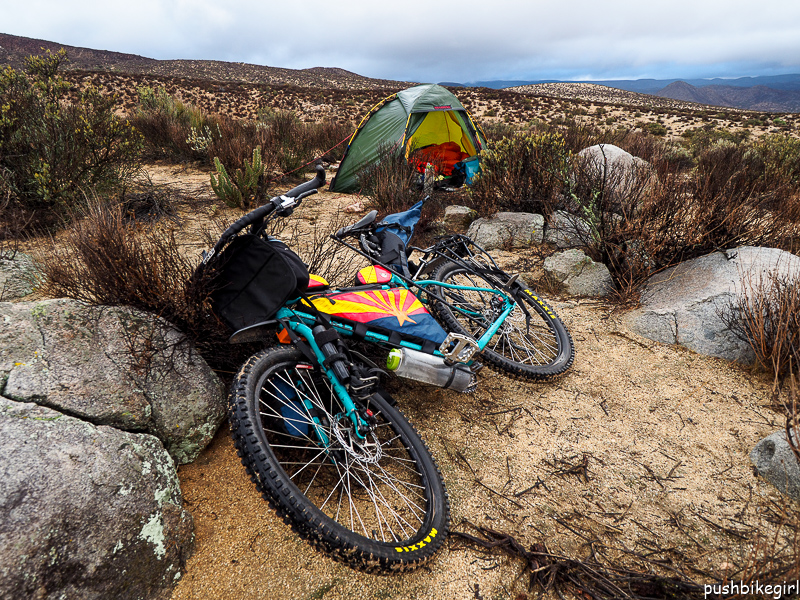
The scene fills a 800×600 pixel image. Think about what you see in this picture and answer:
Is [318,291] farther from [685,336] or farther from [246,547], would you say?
[685,336]

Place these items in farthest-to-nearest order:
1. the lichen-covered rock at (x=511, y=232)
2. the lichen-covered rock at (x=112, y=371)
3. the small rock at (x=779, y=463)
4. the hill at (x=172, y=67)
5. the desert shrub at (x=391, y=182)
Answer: the hill at (x=172, y=67) → the desert shrub at (x=391, y=182) → the lichen-covered rock at (x=511, y=232) → the small rock at (x=779, y=463) → the lichen-covered rock at (x=112, y=371)

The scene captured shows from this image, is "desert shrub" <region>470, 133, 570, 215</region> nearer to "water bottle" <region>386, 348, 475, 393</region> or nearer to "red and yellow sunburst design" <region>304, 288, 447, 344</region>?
"red and yellow sunburst design" <region>304, 288, 447, 344</region>

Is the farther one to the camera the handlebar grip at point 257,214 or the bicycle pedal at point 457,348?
the bicycle pedal at point 457,348

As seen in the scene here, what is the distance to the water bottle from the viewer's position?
189 centimetres

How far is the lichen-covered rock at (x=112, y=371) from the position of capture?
1.55 m

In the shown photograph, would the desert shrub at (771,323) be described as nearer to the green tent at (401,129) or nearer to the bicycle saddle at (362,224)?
the bicycle saddle at (362,224)

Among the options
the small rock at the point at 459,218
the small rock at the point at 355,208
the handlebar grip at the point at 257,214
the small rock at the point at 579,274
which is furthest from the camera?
the small rock at the point at 355,208

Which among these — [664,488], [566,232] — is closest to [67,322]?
[664,488]

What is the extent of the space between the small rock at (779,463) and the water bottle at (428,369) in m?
1.52

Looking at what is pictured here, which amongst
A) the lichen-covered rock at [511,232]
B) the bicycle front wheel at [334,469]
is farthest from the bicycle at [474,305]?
the lichen-covered rock at [511,232]

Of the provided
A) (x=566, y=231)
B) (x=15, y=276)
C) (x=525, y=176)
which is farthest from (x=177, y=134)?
(x=566, y=231)

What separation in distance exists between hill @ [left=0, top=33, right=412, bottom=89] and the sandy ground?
4482 cm

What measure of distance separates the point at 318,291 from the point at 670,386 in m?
2.43

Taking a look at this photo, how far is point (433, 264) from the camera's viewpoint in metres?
3.07
